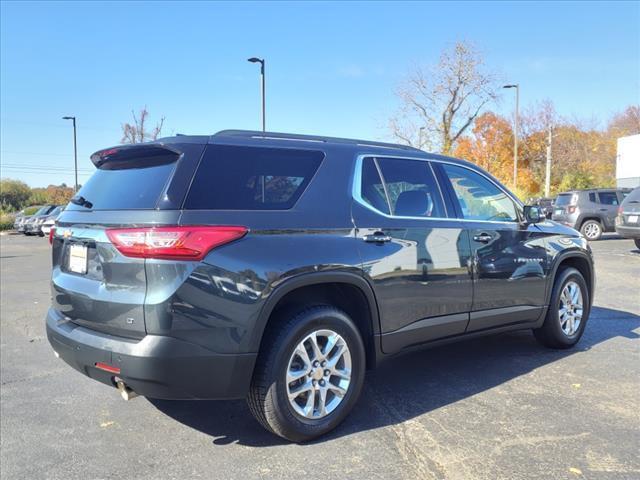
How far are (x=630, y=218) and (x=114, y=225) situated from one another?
1310 centimetres

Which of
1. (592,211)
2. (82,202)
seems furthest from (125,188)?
(592,211)

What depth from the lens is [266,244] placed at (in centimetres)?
299

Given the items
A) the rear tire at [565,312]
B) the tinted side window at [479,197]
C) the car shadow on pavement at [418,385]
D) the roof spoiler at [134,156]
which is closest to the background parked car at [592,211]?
the car shadow on pavement at [418,385]

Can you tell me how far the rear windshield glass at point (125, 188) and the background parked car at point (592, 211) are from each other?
1634cm

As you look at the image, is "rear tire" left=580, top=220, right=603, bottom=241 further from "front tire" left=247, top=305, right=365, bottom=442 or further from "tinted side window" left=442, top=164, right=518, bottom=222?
"front tire" left=247, top=305, right=365, bottom=442

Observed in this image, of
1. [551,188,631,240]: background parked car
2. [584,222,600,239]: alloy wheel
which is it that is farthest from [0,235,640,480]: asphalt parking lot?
[584,222,600,239]: alloy wheel

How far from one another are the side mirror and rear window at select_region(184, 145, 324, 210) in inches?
88.5

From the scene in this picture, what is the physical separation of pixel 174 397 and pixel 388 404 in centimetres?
165

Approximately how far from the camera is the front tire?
306 cm

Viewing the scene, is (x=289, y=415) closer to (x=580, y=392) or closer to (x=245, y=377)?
(x=245, y=377)

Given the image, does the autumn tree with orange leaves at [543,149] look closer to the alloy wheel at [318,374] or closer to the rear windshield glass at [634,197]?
the rear windshield glass at [634,197]

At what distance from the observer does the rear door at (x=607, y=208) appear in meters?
17.1

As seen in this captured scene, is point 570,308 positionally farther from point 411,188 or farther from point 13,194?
point 13,194

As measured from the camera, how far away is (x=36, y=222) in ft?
90.0
